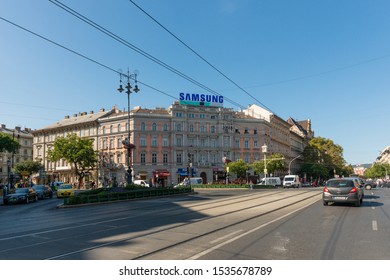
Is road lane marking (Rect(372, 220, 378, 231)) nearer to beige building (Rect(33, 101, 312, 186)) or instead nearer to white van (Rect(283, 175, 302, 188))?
white van (Rect(283, 175, 302, 188))

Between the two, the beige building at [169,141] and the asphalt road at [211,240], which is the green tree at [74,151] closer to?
the beige building at [169,141]

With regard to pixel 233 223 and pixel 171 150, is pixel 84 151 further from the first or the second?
pixel 233 223

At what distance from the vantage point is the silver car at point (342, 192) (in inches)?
665

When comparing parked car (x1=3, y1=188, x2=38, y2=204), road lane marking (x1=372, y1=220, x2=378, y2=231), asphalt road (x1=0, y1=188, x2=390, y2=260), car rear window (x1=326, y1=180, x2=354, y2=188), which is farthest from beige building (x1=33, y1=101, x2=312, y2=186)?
road lane marking (x1=372, y1=220, x2=378, y2=231)

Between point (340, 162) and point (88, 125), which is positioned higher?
point (88, 125)

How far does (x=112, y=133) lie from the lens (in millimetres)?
67188

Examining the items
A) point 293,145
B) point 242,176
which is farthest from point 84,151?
point 293,145

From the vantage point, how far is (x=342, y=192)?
17094mm

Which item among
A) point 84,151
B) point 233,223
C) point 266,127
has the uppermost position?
point 266,127

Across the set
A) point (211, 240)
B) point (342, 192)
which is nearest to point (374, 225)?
point (211, 240)

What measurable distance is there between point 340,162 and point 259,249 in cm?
10371

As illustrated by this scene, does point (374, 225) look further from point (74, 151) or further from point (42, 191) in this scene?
point (74, 151)
